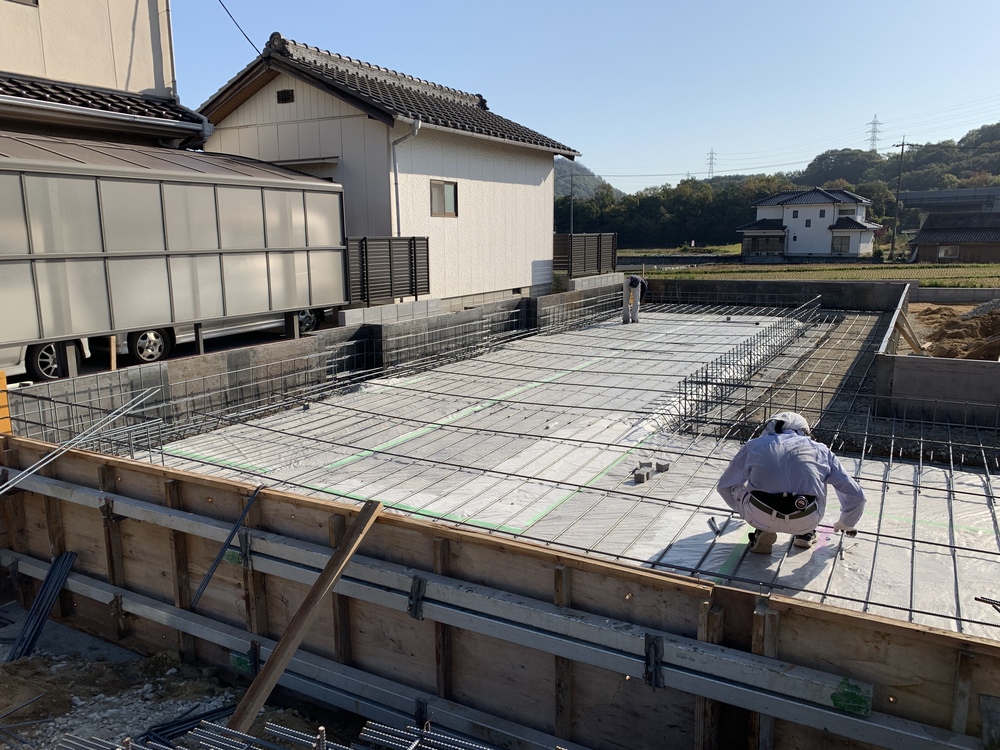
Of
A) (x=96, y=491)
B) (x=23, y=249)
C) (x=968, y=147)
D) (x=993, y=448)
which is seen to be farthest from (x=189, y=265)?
(x=968, y=147)

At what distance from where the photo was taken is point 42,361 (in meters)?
8.57

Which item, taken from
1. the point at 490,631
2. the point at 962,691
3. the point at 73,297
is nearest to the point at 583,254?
the point at 73,297

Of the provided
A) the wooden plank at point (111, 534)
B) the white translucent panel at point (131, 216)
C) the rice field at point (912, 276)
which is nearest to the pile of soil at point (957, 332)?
the rice field at point (912, 276)

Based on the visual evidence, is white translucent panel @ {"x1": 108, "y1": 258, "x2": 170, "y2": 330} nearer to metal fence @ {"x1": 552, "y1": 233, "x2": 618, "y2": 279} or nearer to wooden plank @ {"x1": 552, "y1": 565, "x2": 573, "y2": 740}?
wooden plank @ {"x1": 552, "y1": 565, "x2": 573, "y2": 740}

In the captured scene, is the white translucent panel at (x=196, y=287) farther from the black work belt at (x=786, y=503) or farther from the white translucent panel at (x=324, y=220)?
the black work belt at (x=786, y=503)

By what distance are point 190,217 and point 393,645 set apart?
7.15m

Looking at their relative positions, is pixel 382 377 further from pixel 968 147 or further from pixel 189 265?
pixel 968 147

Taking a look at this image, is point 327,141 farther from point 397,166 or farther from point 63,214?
point 63,214

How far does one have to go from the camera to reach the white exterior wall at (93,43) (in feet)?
34.5

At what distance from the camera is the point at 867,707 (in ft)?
11.8

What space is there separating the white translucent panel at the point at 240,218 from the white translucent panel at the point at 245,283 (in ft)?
0.60

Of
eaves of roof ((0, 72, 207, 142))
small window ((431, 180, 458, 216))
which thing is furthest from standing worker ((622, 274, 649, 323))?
eaves of roof ((0, 72, 207, 142))

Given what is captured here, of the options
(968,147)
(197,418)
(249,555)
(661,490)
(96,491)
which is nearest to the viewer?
(249,555)

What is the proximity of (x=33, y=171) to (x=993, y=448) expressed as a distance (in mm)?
10718
